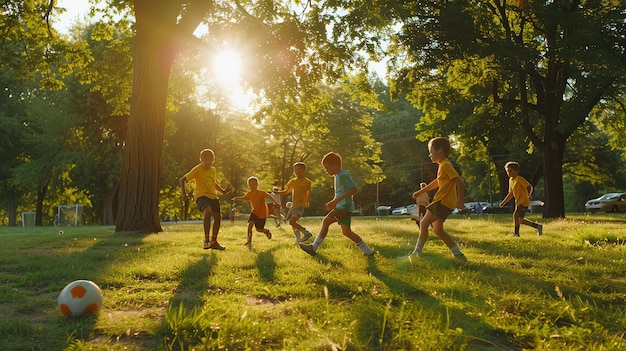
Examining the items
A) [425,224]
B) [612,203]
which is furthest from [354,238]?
[612,203]

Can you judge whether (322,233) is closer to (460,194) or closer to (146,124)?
(460,194)

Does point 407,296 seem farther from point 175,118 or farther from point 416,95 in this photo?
point 175,118

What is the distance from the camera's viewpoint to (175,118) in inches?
1594

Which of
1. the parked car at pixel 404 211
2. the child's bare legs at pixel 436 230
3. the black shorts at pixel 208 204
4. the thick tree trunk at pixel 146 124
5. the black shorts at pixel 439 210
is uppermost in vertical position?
the thick tree trunk at pixel 146 124

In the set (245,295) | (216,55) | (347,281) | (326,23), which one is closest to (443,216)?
(347,281)

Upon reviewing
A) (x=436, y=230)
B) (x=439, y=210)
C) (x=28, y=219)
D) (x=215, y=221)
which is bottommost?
(x=28, y=219)

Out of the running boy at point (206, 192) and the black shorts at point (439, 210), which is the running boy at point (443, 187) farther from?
the running boy at point (206, 192)

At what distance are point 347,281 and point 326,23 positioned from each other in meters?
12.0

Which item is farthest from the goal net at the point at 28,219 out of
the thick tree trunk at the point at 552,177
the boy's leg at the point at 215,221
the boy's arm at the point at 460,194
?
the boy's arm at the point at 460,194

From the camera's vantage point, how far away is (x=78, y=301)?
3.98 meters

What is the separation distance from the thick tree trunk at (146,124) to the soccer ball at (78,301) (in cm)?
976

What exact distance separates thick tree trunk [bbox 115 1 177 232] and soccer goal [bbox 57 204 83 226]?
21.1m

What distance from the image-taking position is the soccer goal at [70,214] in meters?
32.3

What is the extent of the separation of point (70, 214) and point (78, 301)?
32.0 metres
